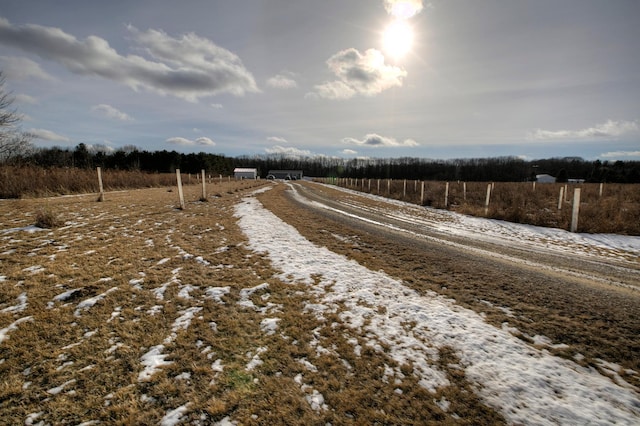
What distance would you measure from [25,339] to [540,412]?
5381 millimetres

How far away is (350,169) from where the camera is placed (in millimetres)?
131750

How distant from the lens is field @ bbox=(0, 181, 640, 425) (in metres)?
2.20

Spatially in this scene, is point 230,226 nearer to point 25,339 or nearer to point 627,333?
point 25,339

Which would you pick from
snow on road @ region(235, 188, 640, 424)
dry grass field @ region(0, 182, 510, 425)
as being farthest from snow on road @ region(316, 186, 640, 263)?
dry grass field @ region(0, 182, 510, 425)

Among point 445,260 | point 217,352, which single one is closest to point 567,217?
point 445,260

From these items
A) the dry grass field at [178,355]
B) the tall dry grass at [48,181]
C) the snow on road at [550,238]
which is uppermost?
the tall dry grass at [48,181]

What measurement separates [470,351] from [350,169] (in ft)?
433

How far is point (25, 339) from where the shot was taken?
2980 millimetres

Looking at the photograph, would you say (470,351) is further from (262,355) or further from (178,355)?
(178,355)

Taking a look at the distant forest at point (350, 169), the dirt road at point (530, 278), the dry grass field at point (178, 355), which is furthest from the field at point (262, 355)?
the distant forest at point (350, 169)

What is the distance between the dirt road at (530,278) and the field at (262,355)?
9.7 inches

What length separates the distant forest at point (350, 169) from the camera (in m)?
58.2

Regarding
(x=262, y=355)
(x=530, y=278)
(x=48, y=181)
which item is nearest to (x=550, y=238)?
(x=530, y=278)

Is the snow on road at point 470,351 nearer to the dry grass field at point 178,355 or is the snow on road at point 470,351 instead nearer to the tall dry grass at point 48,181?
the dry grass field at point 178,355
